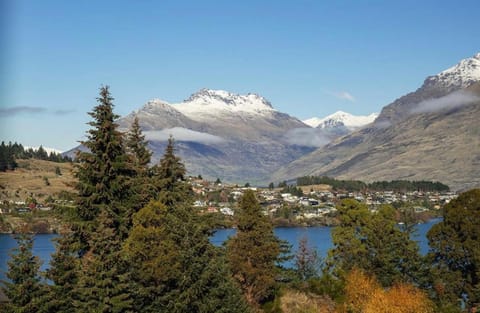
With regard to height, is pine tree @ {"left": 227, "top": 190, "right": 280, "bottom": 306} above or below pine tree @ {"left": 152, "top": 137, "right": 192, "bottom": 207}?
below

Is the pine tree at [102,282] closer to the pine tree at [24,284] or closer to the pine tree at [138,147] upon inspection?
the pine tree at [24,284]

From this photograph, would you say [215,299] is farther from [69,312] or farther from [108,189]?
[108,189]

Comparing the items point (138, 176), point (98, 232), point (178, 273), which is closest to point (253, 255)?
point (138, 176)

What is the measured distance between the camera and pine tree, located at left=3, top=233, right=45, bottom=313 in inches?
984

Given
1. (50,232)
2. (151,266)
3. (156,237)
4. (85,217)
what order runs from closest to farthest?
(151,266) → (156,237) → (85,217) → (50,232)

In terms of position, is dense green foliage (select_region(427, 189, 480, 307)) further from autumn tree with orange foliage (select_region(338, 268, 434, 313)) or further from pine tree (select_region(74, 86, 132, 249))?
pine tree (select_region(74, 86, 132, 249))

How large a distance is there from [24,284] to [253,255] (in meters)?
21.5

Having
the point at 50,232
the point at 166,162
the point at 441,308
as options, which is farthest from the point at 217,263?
the point at 50,232

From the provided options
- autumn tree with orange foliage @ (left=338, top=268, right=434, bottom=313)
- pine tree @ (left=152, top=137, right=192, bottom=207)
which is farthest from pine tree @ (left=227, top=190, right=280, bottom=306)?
autumn tree with orange foliage @ (left=338, top=268, right=434, bottom=313)

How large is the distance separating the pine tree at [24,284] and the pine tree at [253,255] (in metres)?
18.7

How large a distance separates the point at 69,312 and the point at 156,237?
22.6 ft

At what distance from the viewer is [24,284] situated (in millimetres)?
25109

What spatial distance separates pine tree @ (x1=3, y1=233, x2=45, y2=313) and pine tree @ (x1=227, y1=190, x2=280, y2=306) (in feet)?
61.3

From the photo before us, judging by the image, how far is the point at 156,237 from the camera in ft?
104
